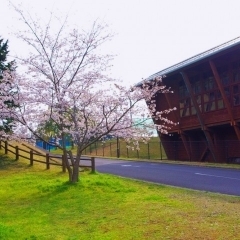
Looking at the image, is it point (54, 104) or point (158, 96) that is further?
point (158, 96)

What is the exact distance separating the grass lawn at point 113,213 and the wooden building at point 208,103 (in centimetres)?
1535

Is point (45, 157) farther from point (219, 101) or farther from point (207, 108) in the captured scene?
point (219, 101)

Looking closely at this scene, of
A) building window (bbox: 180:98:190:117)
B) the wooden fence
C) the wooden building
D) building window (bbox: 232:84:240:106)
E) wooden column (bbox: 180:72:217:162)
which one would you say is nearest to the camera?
the wooden fence

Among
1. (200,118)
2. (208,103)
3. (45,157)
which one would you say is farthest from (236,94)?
(45,157)

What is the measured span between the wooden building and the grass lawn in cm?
1535

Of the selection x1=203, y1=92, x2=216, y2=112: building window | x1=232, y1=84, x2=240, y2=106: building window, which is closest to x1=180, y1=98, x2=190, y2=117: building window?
x1=203, y1=92, x2=216, y2=112: building window

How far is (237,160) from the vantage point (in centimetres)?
3011

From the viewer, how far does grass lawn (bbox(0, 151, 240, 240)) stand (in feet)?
23.2

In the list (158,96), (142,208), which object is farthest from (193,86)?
(142,208)

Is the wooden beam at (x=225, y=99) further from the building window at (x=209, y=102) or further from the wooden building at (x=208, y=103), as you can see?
the building window at (x=209, y=102)

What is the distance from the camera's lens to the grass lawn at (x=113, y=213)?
279 inches

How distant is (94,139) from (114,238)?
8320 millimetres

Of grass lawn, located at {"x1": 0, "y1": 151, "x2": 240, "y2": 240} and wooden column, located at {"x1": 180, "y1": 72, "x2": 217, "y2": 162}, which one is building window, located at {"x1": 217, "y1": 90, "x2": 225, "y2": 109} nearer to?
wooden column, located at {"x1": 180, "y1": 72, "x2": 217, "y2": 162}

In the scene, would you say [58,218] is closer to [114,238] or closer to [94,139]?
[114,238]
